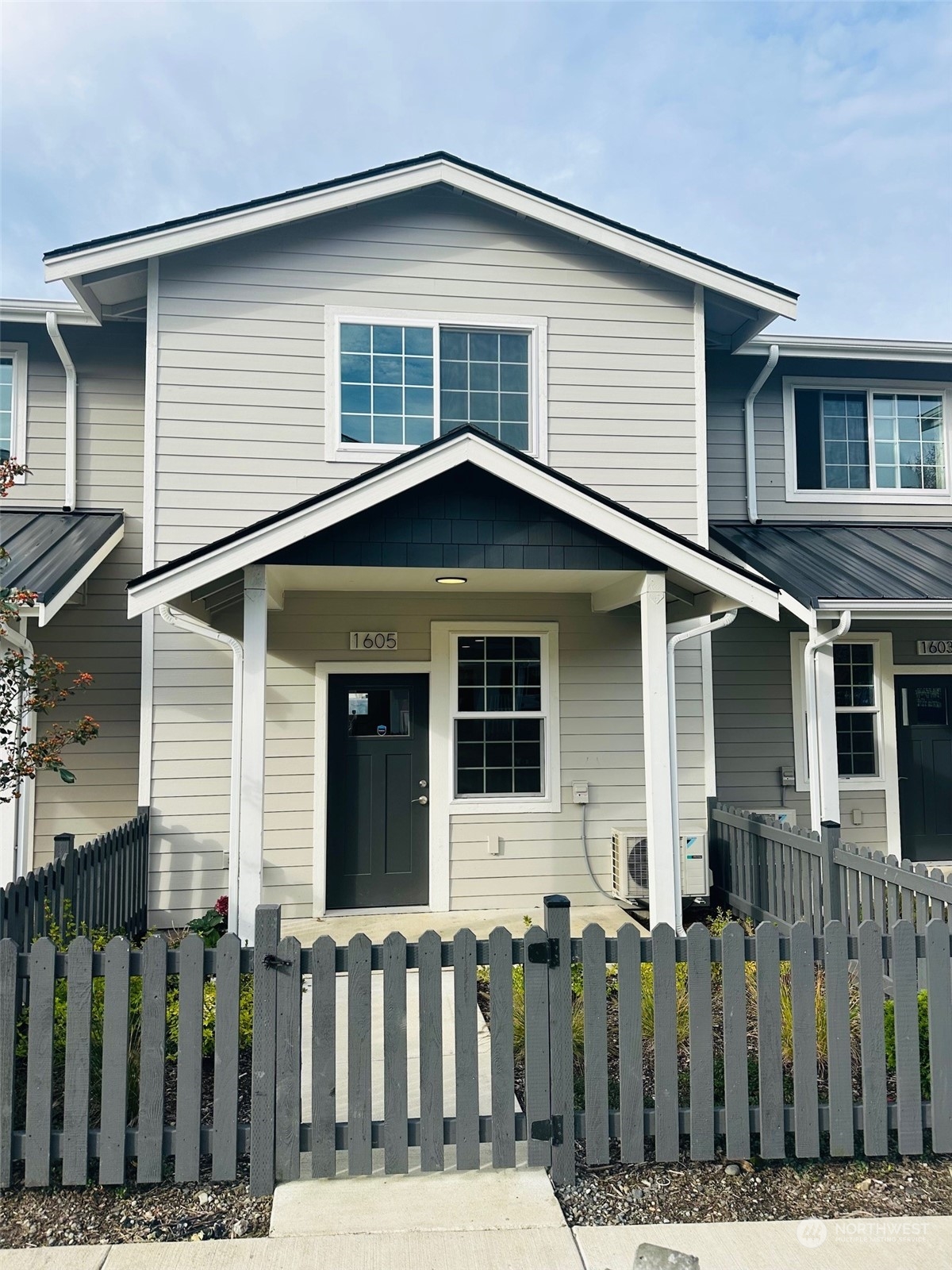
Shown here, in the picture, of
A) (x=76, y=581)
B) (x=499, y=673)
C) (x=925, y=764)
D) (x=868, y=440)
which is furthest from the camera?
(x=868, y=440)

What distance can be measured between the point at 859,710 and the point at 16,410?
938 cm

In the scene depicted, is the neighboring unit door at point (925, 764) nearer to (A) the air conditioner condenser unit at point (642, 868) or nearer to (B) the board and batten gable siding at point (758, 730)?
(B) the board and batten gable siding at point (758, 730)

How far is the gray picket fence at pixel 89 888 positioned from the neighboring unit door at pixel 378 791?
5.18 ft

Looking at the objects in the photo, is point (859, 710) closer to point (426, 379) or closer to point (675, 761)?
point (675, 761)

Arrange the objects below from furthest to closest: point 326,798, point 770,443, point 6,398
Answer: point 770,443 → point 6,398 → point 326,798

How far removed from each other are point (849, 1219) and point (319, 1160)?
208 cm

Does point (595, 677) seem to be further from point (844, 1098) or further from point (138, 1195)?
point (138, 1195)

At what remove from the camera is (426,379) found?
24.4 feet

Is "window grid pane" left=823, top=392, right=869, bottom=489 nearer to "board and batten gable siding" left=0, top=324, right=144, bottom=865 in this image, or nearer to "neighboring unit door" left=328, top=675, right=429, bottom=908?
"neighboring unit door" left=328, top=675, right=429, bottom=908

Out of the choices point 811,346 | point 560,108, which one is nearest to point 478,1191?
point 811,346

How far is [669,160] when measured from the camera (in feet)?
50.8

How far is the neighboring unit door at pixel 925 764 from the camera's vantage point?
29.0 ft

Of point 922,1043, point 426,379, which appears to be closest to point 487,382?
point 426,379

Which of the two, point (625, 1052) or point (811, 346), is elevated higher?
point (811, 346)
